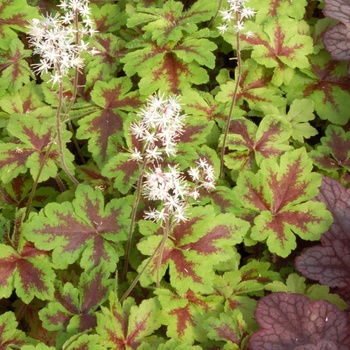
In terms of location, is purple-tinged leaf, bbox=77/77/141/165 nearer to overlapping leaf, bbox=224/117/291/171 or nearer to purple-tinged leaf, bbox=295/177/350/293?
overlapping leaf, bbox=224/117/291/171

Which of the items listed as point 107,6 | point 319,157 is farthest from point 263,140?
point 107,6

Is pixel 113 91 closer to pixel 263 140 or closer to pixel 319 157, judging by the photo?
pixel 263 140

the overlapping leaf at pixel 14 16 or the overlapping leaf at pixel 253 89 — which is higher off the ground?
the overlapping leaf at pixel 14 16

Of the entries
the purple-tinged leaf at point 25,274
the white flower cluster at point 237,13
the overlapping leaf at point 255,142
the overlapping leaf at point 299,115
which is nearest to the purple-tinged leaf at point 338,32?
the overlapping leaf at point 299,115

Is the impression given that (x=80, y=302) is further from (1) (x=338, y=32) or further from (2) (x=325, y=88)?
(1) (x=338, y=32)

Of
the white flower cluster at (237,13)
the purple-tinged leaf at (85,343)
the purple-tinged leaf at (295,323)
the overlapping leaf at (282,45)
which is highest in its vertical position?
the white flower cluster at (237,13)

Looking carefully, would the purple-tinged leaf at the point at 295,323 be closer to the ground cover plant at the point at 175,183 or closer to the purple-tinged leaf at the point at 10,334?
the ground cover plant at the point at 175,183

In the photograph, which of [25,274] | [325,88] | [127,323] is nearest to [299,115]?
[325,88]
